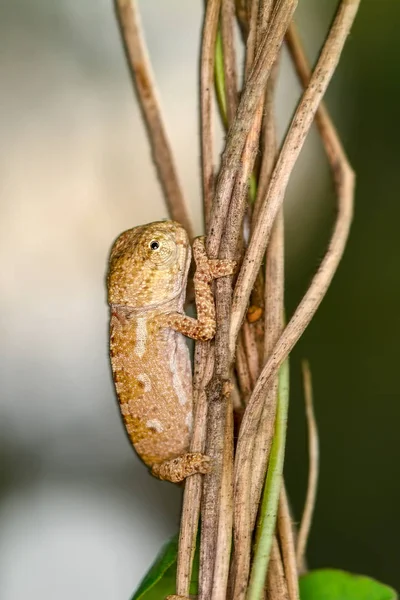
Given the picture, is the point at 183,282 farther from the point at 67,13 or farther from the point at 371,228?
the point at 67,13

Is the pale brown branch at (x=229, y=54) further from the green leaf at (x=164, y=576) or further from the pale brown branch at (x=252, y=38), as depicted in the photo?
the green leaf at (x=164, y=576)

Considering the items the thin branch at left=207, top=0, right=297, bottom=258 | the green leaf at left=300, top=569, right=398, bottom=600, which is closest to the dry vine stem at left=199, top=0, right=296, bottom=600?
the thin branch at left=207, top=0, right=297, bottom=258

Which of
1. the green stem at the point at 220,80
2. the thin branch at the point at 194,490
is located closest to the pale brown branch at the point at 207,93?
the green stem at the point at 220,80

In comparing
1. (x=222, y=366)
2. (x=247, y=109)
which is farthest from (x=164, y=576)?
(x=247, y=109)

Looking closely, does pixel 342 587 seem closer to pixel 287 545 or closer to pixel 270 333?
pixel 287 545

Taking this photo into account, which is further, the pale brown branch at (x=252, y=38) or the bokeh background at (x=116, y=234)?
the bokeh background at (x=116, y=234)

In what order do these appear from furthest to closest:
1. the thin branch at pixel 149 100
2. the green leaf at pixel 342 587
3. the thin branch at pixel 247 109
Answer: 1. the thin branch at pixel 149 100
2. the green leaf at pixel 342 587
3. the thin branch at pixel 247 109

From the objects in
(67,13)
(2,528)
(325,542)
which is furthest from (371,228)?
(2,528)
